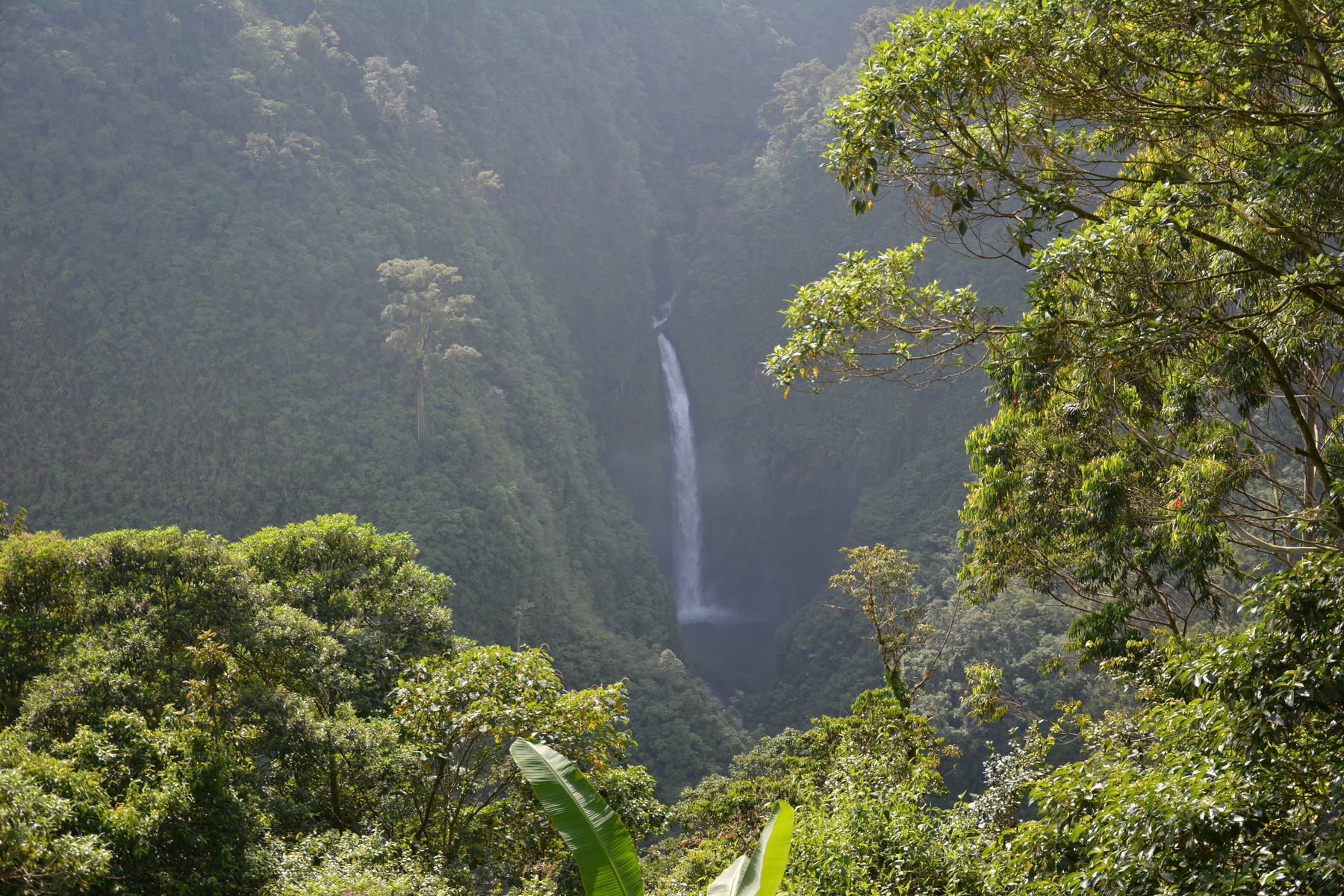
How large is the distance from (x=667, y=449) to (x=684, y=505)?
327 cm

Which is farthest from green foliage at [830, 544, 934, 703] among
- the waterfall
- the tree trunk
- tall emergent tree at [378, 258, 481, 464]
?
the waterfall

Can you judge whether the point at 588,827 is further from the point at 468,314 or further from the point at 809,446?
the point at 809,446

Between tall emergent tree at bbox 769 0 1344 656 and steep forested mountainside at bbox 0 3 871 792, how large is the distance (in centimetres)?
1753

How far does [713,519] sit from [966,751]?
1995 centimetres

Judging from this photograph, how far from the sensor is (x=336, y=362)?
27297mm

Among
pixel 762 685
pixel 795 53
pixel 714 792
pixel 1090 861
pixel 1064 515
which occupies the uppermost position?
pixel 795 53

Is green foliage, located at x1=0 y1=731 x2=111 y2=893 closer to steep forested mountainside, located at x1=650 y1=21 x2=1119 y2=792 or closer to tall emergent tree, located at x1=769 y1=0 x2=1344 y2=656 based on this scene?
tall emergent tree, located at x1=769 y1=0 x2=1344 y2=656

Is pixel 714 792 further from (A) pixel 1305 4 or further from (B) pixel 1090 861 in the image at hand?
(A) pixel 1305 4

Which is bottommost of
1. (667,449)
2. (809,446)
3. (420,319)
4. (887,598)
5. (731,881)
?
(731,881)

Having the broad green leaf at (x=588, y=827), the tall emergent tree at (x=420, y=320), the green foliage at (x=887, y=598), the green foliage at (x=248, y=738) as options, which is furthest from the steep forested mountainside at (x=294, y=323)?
the broad green leaf at (x=588, y=827)

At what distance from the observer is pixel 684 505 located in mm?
39312

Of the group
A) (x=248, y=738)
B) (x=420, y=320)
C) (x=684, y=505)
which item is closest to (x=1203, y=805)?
(x=248, y=738)

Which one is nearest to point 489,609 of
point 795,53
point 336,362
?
point 336,362

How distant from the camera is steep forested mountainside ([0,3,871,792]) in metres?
22.8
